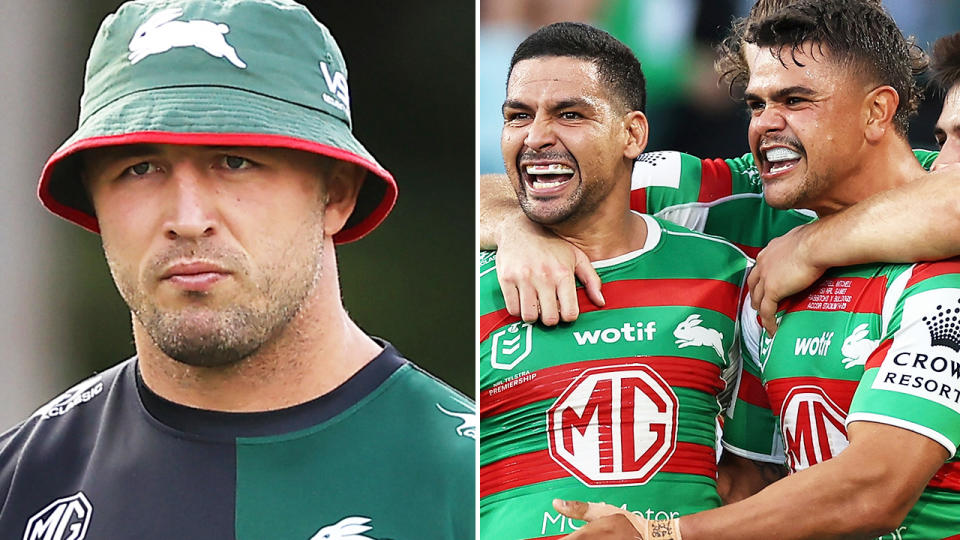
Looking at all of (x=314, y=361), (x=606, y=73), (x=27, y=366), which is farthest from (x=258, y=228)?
(x=606, y=73)

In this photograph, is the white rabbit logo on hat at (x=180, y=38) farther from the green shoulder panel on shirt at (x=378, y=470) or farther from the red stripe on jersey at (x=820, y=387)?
the red stripe on jersey at (x=820, y=387)

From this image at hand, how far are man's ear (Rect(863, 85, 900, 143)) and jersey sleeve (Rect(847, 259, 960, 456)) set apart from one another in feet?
0.79

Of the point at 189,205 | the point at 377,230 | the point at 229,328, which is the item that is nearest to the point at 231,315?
the point at 229,328

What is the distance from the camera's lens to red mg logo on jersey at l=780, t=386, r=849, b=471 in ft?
4.96

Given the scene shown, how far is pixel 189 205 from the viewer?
134 cm

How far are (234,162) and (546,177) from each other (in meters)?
0.55

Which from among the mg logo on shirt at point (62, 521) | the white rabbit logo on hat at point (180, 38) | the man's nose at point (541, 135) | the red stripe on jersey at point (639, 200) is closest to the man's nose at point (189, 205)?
the white rabbit logo on hat at point (180, 38)

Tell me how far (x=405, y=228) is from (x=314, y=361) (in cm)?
26

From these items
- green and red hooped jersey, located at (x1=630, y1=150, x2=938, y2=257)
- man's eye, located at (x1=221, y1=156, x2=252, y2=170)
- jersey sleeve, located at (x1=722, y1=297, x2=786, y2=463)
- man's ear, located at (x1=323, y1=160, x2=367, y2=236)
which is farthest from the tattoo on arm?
man's eye, located at (x1=221, y1=156, x2=252, y2=170)

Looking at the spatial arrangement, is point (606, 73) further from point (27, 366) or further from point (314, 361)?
point (27, 366)

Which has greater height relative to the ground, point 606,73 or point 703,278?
point 606,73

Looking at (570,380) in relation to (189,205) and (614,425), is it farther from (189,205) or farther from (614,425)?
(189,205)

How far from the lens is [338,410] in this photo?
142cm

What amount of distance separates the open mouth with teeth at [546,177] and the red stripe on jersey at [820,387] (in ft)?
1.45
